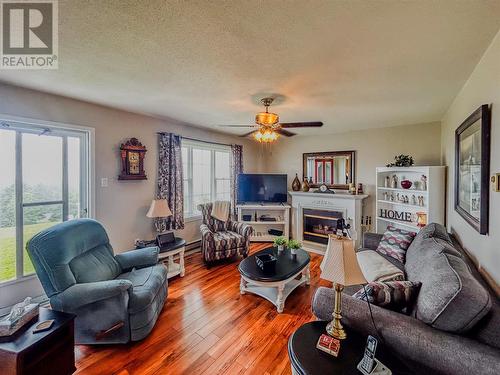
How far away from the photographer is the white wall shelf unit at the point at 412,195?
11.0 feet

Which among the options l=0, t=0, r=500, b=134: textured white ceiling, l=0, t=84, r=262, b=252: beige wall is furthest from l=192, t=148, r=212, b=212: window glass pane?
l=0, t=0, r=500, b=134: textured white ceiling

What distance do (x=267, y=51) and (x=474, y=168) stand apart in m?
1.92

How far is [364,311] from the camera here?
134 centimetres

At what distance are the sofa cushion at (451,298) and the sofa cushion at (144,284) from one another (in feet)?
6.76

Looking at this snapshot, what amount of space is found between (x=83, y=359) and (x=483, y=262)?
3200 millimetres

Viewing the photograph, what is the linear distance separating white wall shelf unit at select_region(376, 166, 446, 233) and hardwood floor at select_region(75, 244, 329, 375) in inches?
83.7

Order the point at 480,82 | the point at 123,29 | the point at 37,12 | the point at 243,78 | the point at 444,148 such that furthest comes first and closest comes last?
the point at 444,148 < the point at 243,78 < the point at 480,82 < the point at 123,29 < the point at 37,12

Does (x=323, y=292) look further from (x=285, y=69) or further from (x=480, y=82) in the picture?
(x=480, y=82)

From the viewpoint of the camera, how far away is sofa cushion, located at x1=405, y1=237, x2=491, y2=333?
3.57 feet

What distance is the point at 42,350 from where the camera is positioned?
147cm

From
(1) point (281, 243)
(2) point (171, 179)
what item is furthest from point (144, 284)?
(2) point (171, 179)

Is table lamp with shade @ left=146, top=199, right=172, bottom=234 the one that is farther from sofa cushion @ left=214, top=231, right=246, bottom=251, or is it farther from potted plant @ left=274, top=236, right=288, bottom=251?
potted plant @ left=274, top=236, right=288, bottom=251

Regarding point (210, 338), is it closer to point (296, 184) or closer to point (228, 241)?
point (228, 241)

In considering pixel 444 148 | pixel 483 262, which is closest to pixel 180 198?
pixel 483 262
